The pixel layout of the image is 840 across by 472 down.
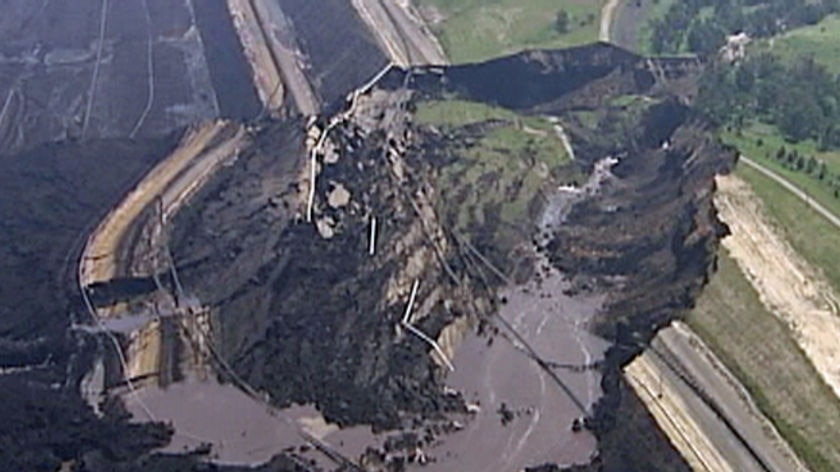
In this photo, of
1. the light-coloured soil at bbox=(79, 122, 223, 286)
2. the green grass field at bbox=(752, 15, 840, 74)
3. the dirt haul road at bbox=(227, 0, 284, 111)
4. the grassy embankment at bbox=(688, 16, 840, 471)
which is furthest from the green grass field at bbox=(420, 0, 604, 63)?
the grassy embankment at bbox=(688, 16, 840, 471)

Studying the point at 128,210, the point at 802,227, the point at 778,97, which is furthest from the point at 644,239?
the point at 128,210

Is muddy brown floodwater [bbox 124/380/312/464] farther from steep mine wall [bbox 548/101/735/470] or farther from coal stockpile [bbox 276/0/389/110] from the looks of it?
coal stockpile [bbox 276/0/389/110]

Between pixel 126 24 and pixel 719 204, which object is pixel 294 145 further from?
pixel 126 24

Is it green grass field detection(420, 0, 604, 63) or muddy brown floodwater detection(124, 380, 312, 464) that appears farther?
green grass field detection(420, 0, 604, 63)

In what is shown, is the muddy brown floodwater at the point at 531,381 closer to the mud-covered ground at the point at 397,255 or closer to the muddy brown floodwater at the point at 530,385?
the muddy brown floodwater at the point at 530,385

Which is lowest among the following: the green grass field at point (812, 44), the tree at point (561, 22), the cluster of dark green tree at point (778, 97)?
the green grass field at point (812, 44)

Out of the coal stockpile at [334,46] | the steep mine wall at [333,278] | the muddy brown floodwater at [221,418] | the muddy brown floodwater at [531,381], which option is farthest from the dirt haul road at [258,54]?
the muddy brown floodwater at [221,418]
